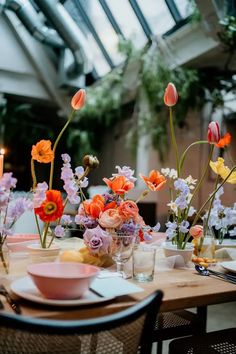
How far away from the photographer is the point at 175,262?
1.32 meters

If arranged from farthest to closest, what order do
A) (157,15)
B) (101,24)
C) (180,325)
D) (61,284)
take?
1. (101,24)
2. (157,15)
3. (180,325)
4. (61,284)

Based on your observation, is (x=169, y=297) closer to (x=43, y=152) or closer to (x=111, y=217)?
(x=111, y=217)

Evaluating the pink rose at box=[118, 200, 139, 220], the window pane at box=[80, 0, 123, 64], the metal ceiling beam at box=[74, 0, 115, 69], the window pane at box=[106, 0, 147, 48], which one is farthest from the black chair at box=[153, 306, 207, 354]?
the metal ceiling beam at box=[74, 0, 115, 69]

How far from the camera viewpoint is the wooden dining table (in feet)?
2.71

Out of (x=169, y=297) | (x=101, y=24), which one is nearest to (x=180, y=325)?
(x=169, y=297)

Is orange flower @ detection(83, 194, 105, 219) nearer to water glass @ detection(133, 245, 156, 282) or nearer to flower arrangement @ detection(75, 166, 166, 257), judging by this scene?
flower arrangement @ detection(75, 166, 166, 257)

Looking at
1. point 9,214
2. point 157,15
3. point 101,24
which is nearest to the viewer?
point 9,214

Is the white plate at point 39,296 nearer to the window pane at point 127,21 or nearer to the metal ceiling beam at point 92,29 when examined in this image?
the window pane at point 127,21

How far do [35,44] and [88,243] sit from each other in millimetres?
6184

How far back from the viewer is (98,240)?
120cm

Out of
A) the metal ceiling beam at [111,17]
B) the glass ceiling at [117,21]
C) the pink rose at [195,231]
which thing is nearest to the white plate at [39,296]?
the pink rose at [195,231]

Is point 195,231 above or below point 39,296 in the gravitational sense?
above

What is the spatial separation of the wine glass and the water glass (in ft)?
0.23

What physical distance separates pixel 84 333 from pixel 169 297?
0.39 metres
